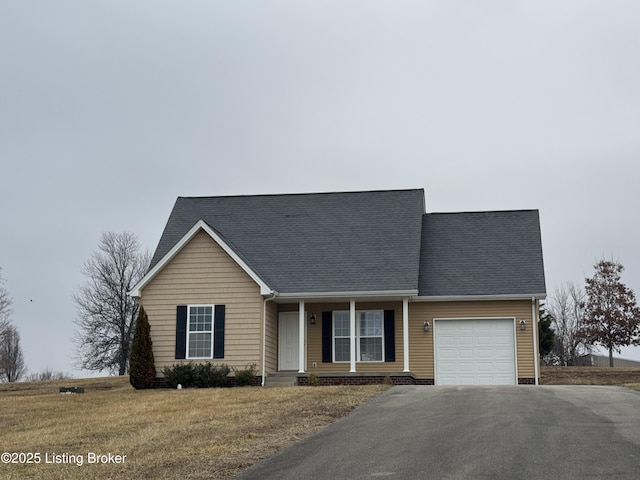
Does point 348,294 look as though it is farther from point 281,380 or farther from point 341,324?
point 281,380

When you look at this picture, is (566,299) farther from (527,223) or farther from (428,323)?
(428,323)

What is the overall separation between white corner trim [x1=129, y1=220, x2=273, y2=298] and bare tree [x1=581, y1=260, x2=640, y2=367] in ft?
62.2

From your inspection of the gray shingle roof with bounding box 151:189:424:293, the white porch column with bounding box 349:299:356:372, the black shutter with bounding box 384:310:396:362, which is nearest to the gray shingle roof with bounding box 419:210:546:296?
the gray shingle roof with bounding box 151:189:424:293

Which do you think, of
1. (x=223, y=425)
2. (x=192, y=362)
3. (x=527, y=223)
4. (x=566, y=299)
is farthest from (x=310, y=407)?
(x=566, y=299)

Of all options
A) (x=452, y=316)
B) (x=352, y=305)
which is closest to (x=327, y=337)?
(x=352, y=305)

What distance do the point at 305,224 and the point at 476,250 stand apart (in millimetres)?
5949

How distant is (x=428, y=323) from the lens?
89.2ft

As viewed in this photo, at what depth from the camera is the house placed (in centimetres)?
2617

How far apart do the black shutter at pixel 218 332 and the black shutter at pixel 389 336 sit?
5.13 m

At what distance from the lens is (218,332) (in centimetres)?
2612

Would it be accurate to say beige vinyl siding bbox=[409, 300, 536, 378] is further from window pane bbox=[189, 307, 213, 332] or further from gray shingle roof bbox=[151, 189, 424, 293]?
window pane bbox=[189, 307, 213, 332]

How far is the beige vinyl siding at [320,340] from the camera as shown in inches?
1059

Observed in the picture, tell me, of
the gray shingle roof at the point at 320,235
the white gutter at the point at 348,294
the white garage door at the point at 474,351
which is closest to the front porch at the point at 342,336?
the white gutter at the point at 348,294

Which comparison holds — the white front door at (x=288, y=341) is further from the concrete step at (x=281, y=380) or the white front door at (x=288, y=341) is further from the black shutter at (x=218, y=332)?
the black shutter at (x=218, y=332)
